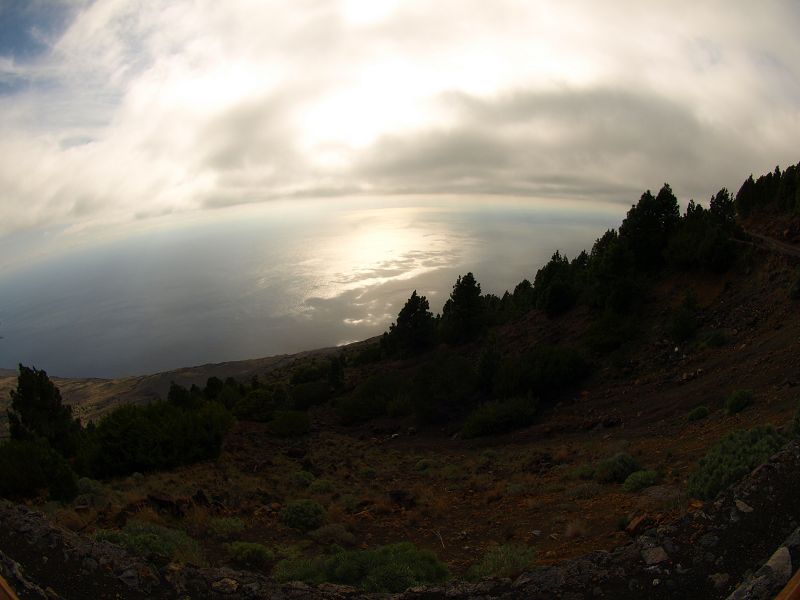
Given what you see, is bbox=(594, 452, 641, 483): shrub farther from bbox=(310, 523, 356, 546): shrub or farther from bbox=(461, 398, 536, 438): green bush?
bbox=(461, 398, 536, 438): green bush

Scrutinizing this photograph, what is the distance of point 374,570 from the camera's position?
679 centimetres

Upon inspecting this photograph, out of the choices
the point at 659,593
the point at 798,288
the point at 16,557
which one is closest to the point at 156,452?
the point at 16,557

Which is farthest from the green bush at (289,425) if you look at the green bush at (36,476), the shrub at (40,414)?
the green bush at (36,476)

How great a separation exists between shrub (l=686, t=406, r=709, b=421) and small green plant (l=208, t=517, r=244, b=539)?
13706mm

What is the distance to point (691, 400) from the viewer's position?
632 inches

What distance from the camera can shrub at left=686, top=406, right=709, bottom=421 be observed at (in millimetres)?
14062

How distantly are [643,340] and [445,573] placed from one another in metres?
20.9

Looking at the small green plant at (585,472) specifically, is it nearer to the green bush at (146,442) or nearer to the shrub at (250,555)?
the shrub at (250,555)

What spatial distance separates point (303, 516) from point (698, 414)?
41.1ft

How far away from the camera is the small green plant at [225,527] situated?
9404mm

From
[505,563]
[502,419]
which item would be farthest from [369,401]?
[505,563]

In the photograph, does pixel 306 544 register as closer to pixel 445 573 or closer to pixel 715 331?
pixel 445 573

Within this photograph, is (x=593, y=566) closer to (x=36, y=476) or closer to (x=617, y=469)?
(x=617, y=469)

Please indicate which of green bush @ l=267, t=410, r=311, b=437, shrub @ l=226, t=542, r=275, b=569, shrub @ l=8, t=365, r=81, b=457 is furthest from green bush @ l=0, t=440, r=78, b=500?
green bush @ l=267, t=410, r=311, b=437
